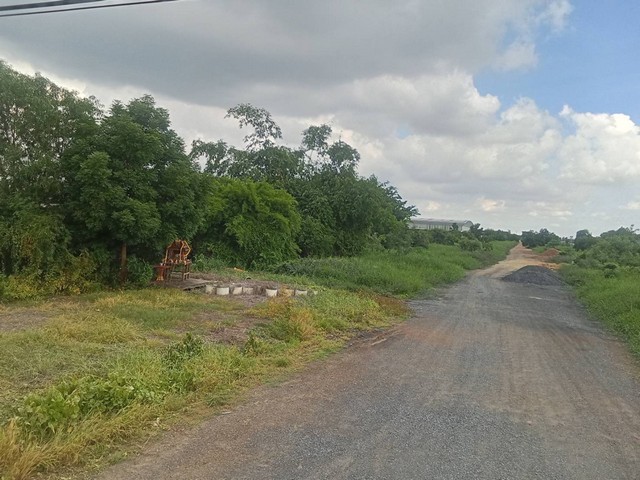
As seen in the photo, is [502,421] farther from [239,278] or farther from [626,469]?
[239,278]

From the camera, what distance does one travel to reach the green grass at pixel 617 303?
1216 centimetres

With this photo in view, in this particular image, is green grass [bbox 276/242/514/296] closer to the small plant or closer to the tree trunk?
the tree trunk

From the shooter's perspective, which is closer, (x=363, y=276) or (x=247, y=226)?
(x=363, y=276)

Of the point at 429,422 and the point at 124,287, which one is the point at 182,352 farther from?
the point at 124,287

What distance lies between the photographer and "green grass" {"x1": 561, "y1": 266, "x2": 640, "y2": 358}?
12156 millimetres

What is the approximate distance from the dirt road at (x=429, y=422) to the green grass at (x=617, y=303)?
3.06 m

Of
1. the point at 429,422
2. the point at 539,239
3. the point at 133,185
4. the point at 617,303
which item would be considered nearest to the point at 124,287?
the point at 133,185

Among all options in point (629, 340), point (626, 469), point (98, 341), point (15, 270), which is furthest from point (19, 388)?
point (629, 340)

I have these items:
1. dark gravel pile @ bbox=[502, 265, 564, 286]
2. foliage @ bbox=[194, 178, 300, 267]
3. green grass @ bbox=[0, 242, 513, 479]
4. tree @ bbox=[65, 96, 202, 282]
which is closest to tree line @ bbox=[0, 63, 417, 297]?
tree @ bbox=[65, 96, 202, 282]

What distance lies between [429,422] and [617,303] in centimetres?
1343

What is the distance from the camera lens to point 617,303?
1598 cm

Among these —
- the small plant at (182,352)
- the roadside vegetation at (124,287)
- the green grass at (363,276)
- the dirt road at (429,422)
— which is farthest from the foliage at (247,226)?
the small plant at (182,352)

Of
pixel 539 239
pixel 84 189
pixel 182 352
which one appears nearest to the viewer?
pixel 182 352

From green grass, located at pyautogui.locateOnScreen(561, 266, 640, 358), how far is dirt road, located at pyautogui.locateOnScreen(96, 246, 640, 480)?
3060 mm
